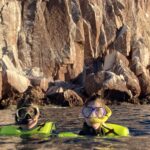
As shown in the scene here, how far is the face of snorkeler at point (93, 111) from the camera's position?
29.1ft

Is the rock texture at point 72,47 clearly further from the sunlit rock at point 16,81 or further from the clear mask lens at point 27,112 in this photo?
the clear mask lens at point 27,112

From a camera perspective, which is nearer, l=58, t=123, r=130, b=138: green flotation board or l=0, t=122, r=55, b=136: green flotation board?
l=58, t=123, r=130, b=138: green flotation board

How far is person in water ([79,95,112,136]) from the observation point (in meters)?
8.89

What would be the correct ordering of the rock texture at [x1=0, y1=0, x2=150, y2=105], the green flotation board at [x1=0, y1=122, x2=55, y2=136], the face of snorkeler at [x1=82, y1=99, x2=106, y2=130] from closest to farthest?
the face of snorkeler at [x1=82, y1=99, x2=106, y2=130] < the green flotation board at [x1=0, y1=122, x2=55, y2=136] < the rock texture at [x1=0, y1=0, x2=150, y2=105]

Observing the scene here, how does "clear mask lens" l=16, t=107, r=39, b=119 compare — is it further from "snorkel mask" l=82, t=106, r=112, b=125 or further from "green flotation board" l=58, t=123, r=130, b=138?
"snorkel mask" l=82, t=106, r=112, b=125

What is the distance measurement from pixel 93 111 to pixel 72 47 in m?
30.3

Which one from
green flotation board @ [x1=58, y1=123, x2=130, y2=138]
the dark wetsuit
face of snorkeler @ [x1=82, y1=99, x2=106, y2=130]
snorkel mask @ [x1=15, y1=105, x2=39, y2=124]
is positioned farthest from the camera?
snorkel mask @ [x1=15, y1=105, x2=39, y2=124]

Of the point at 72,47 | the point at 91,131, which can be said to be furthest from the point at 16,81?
the point at 91,131

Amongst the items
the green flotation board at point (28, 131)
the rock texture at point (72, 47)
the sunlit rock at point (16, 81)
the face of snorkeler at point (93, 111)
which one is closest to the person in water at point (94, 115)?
the face of snorkeler at point (93, 111)

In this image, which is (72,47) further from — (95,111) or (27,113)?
(95,111)

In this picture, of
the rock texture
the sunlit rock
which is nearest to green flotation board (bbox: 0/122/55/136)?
the sunlit rock

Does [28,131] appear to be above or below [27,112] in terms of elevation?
below

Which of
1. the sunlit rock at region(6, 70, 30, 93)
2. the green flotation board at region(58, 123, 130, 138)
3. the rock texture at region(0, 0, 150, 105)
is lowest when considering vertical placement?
the green flotation board at region(58, 123, 130, 138)

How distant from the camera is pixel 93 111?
8852 mm
